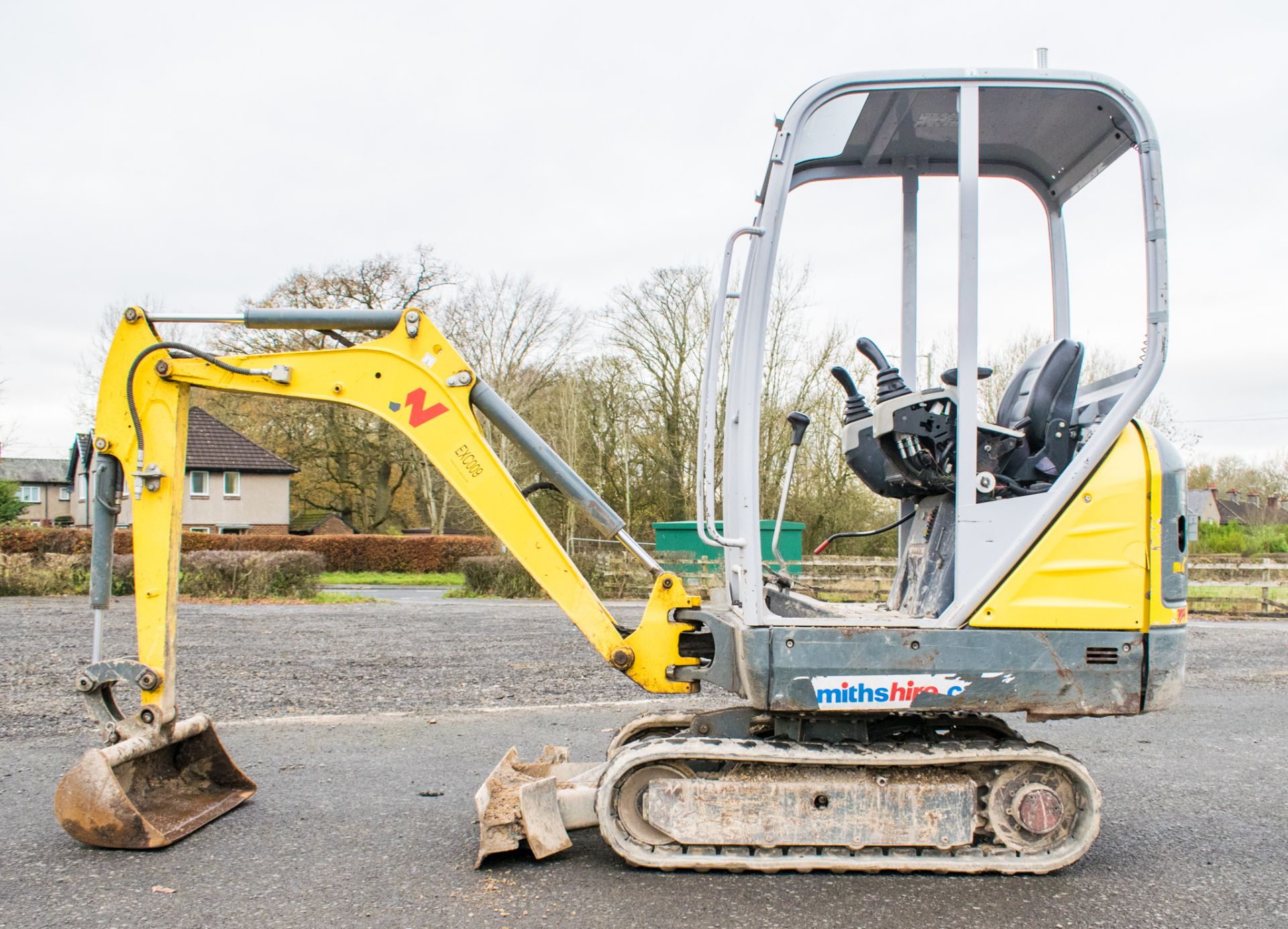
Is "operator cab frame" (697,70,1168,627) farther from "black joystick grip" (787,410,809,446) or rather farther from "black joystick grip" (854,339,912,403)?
"black joystick grip" (787,410,809,446)

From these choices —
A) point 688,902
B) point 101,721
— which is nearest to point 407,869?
point 688,902

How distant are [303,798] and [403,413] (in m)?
2.05

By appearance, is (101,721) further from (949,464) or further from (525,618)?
(525,618)

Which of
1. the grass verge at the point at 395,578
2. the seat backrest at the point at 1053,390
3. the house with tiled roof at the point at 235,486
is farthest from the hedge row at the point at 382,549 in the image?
the seat backrest at the point at 1053,390

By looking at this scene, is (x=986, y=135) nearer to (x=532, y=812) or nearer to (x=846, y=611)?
(x=846, y=611)

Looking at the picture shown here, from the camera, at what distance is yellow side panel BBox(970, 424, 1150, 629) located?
12.6ft

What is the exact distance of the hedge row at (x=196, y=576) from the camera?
1616 centimetres

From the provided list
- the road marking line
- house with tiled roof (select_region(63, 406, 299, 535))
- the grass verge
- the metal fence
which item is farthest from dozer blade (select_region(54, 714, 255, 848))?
house with tiled roof (select_region(63, 406, 299, 535))

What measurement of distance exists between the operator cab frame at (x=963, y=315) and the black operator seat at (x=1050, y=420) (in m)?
0.04

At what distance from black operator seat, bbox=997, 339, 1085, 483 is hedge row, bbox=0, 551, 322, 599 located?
1479 cm

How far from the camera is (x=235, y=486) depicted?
41.5m

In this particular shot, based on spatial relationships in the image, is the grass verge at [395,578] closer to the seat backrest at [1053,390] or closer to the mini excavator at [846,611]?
the mini excavator at [846,611]

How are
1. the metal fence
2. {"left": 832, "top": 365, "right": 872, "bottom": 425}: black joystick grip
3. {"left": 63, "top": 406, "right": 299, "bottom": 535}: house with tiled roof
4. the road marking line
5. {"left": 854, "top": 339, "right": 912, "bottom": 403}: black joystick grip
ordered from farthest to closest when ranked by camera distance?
{"left": 63, "top": 406, "right": 299, "bottom": 535}: house with tiled roof → the metal fence → the road marking line → {"left": 832, "top": 365, "right": 872, "bottom": 425}: black joystick grip → {"left": 854, "top": 339, "right": 912, "bottom": 403}: black joystick grip

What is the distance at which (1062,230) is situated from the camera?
5.06m
